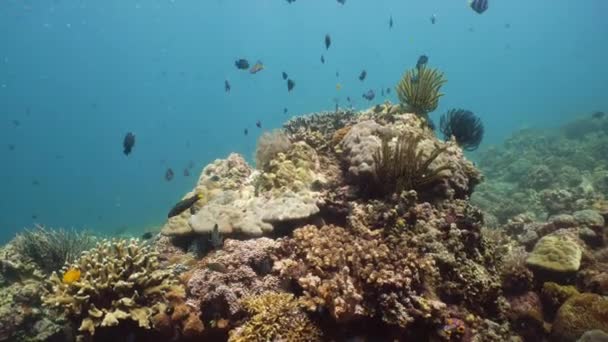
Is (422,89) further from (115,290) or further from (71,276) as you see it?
(71,276)

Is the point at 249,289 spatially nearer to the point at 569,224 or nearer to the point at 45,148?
the point at 569,224

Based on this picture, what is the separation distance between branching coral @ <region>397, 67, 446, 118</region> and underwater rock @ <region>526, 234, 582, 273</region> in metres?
4.86

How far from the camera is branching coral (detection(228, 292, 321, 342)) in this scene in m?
4.19

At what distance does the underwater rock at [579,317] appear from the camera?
15.0 feet

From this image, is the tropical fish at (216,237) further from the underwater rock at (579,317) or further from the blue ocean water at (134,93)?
the blue ocean water at (134,93)

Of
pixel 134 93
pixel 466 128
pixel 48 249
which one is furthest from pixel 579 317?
pixel 134 93

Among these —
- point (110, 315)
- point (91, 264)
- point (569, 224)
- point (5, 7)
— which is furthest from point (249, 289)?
point (5, 7)

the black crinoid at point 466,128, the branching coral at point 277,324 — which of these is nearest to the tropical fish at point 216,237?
the branching coral at point 277,324

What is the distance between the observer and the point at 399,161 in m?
6.07

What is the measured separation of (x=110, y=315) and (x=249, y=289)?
63.1 inches

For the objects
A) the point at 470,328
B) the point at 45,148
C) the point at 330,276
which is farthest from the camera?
the point at 45,148

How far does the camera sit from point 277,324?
168 inches

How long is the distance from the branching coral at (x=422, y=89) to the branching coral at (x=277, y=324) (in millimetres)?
7128

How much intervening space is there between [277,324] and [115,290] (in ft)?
6.77
